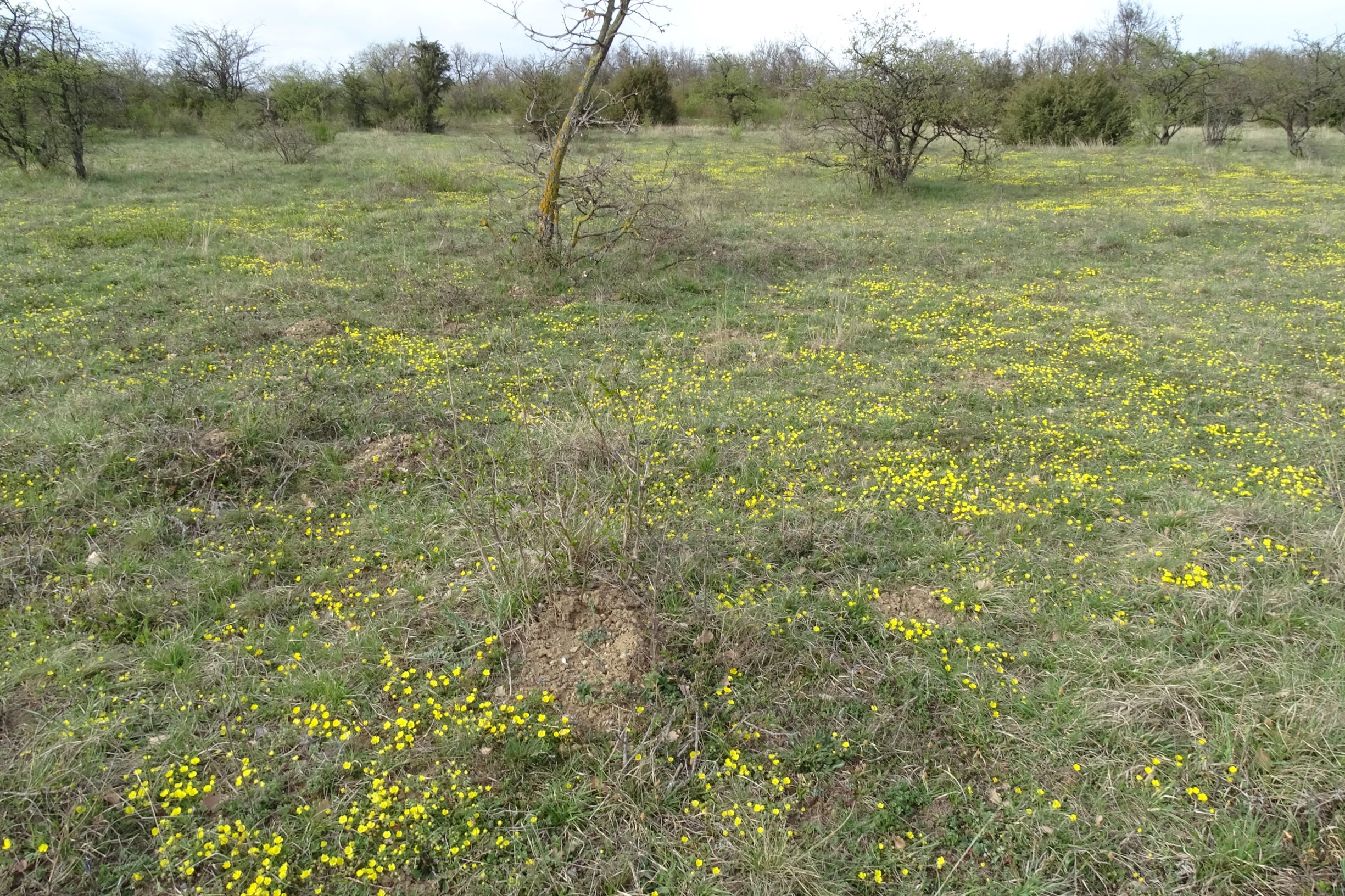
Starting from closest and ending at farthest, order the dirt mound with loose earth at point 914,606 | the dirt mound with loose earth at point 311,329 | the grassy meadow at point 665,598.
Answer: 1. the grassy meadow at point 665,598
2. the dirt mound with loose earth at point 914,606
3. the dirt mound with loose earth at point 311,329

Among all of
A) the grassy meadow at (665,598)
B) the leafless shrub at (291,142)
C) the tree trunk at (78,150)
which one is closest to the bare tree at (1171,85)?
the grassy meadow at (665,598)

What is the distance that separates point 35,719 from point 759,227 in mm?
11341

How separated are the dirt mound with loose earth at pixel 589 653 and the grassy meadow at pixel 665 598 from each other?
17 millimetres

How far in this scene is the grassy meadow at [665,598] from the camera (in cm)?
262

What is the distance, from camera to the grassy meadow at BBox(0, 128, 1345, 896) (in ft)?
8.58

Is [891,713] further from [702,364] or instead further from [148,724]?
[702,364]

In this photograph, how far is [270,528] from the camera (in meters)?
4.38

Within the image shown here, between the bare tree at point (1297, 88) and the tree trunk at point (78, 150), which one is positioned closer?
the tree trunk at point (78, 150)

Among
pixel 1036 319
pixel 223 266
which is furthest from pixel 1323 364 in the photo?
pixel 223 266

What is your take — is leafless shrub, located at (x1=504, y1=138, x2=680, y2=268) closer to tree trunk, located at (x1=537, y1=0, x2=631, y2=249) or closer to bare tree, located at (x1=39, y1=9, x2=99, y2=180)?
tree trunk, located at (x1=537, y1=0, x2=631, y2=249)

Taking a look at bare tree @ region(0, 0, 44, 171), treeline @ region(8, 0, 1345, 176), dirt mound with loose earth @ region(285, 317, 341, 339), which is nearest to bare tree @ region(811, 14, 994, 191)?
treeline @ region(8, 0, 1345, 176)

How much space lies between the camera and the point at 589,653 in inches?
131

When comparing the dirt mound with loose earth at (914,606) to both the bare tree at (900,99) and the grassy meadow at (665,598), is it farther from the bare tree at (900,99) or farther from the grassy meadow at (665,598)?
the bare tree at (900,99)

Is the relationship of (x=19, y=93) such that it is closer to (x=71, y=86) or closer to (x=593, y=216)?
(x=71, y=86)
